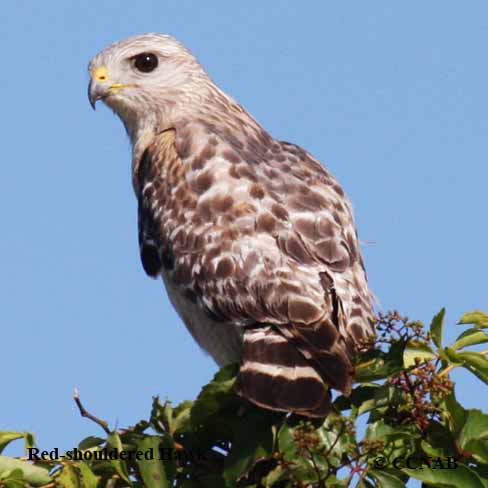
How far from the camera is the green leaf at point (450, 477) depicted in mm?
5176

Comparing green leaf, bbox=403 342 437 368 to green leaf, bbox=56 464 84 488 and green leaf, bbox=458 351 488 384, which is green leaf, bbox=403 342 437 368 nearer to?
green leaf, bbox=458 351 488 384

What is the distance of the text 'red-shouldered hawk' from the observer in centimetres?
634

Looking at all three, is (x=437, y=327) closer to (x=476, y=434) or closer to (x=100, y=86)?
(x=476, y=434)

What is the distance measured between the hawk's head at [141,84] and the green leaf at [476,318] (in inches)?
142

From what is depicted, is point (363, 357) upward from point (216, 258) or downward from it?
downward

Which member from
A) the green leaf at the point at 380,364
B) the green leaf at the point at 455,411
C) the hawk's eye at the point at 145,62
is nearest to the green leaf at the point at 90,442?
the green leaf at the point at 380,364

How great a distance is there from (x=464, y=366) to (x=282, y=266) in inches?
59.4

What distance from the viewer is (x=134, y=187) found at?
340 inches

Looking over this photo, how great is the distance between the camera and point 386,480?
5.27 metres

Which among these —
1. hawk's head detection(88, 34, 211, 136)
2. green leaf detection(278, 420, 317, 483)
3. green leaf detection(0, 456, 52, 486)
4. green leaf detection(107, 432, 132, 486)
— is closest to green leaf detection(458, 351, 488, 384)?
green leaf detection(278, 420, 317, 483)

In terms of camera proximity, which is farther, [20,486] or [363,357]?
[363,357]

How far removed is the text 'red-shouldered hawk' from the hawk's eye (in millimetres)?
10

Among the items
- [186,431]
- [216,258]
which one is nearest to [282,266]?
[216,258]

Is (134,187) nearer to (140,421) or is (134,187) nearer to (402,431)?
(140,421)
